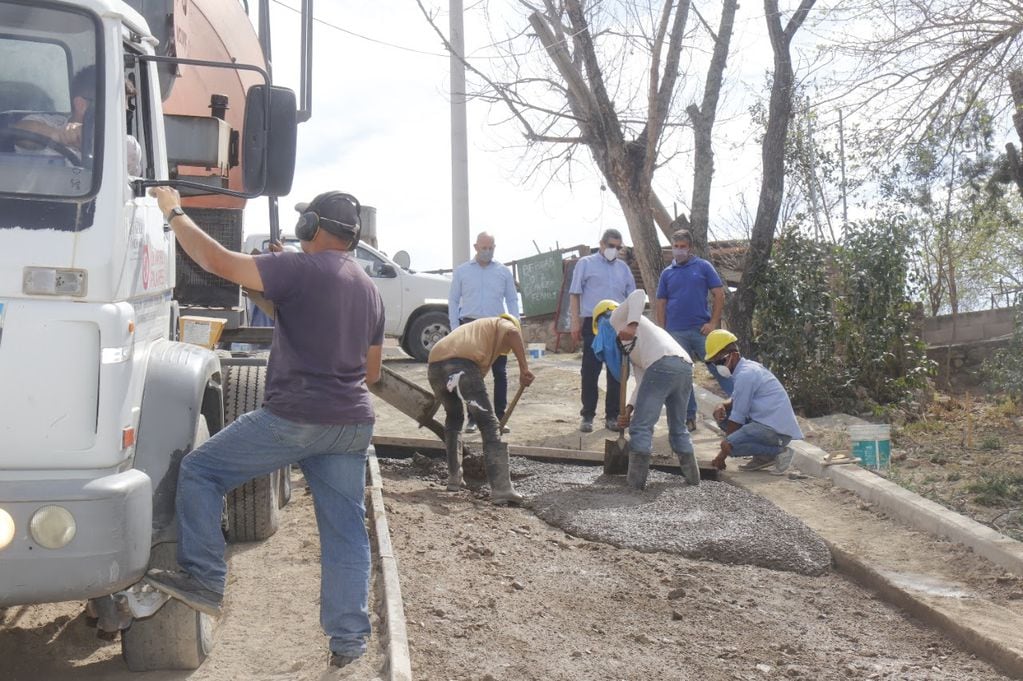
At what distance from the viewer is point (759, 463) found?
899cm

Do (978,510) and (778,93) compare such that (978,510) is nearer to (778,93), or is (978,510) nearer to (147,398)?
(147,398)

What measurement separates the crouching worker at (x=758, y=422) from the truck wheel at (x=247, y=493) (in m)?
3.97

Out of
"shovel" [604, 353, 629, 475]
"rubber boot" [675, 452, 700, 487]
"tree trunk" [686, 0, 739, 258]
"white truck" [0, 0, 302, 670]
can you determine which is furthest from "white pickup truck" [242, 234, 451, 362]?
"white truck" [0, 0, 302, 670]

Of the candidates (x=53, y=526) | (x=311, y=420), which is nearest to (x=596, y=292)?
(x=311, y=420)

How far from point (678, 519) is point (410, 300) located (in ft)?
30.6

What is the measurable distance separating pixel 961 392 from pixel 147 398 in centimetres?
1357

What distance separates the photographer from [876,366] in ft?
40.9

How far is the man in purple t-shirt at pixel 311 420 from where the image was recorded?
402 centimetres

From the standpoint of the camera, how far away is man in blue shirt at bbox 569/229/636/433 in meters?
10.4

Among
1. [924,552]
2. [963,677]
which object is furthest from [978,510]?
[963,677]

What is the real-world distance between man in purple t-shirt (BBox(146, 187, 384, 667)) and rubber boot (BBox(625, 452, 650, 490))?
382 centimetres

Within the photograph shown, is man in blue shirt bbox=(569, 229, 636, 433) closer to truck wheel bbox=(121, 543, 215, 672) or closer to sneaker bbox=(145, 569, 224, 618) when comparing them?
truck wheel bbox=(121, 543, 215, 672)

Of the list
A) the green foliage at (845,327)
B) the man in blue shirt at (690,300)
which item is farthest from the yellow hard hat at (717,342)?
the green foliage at (845,327)

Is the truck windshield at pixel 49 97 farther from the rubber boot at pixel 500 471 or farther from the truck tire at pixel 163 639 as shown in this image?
the rubber boot at pixel 500 471
